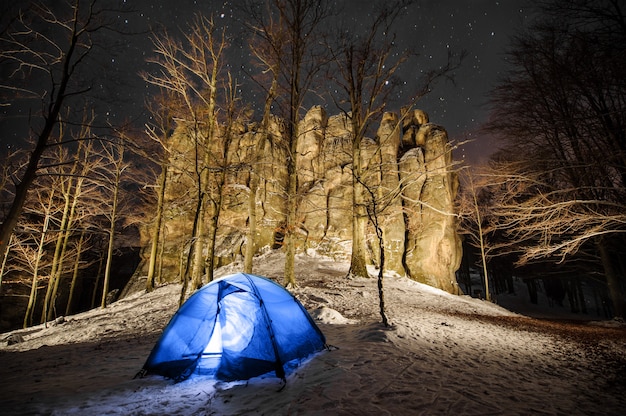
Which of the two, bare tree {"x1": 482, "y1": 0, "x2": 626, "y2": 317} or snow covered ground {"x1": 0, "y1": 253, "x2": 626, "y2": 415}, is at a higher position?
bare tree {"x1": 482, "y1": 0, "x2": 626, "y2": 317}

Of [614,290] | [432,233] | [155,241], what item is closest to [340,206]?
[432,233]

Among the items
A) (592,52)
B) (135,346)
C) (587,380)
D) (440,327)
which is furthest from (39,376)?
(592,52)

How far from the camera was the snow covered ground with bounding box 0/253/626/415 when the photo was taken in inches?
140

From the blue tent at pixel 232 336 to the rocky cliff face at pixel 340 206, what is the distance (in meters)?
18.5

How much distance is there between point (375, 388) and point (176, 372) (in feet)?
11.3

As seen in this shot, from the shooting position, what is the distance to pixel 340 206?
27453 millimetres

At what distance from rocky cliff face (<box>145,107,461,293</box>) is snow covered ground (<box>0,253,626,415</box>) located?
16.4 m

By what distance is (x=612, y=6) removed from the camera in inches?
319

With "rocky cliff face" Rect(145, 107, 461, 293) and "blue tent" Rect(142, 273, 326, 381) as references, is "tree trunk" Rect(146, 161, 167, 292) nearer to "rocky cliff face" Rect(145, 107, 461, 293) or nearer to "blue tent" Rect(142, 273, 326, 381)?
"rocky cliff face" Rect(145, 107, 461, 293)

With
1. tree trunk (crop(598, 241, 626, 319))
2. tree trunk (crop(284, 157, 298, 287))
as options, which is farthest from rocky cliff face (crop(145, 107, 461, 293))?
tree trunk (crop(598, 241, 626, 319))

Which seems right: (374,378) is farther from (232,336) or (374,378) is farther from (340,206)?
(340,206)

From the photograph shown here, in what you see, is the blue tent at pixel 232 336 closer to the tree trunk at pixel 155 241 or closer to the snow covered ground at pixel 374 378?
the snow covered ground at pixel 374 378

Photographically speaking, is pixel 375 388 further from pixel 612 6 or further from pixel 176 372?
pixel 612 6

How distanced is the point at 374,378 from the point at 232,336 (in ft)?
8.48
